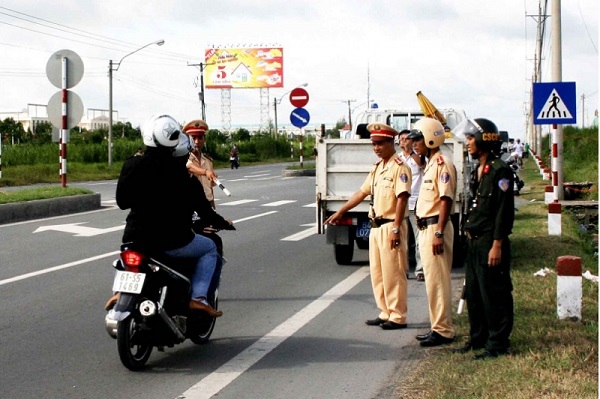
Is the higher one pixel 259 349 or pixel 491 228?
pixel 491 228

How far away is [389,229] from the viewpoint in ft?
27.3

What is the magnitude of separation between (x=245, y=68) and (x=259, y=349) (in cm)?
7502

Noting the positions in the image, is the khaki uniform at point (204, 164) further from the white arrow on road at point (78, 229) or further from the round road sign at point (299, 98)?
the round road sign at point (299, 98)

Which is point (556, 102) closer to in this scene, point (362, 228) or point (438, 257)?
point (362, 228)

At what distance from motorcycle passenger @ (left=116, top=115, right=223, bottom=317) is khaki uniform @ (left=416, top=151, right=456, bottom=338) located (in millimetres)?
1868

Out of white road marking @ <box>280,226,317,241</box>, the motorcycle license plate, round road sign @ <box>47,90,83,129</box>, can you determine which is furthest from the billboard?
the motorcycle license plate

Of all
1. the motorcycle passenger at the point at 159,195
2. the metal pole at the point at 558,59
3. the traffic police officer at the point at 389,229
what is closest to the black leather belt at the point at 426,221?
the traffic police officer at the point at 389,229

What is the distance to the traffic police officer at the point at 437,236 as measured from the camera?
7594 mm

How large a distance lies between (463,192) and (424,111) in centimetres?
345

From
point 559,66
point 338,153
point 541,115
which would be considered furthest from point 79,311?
point 559,66

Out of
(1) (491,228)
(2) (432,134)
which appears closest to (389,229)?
(2) (432,134)

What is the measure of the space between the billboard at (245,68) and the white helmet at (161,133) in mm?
75016

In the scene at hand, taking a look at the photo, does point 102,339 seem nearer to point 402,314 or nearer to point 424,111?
point 402,314

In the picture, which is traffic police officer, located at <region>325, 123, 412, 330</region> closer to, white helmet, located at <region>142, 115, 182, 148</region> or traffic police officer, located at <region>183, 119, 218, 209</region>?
traffic police officer, located at <region>183, 119, 218, 209</region>
